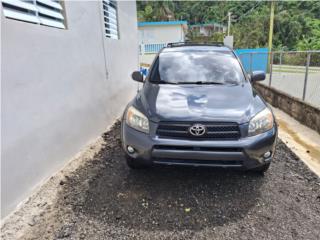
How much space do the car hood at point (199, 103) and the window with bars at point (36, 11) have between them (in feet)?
4.97

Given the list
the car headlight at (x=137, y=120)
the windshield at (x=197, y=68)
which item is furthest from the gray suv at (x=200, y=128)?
the windshield at (x=197, y=68)

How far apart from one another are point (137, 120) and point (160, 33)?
Result: 20.4m

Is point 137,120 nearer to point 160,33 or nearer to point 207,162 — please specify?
point 207,162

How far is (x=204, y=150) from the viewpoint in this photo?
2668 mm

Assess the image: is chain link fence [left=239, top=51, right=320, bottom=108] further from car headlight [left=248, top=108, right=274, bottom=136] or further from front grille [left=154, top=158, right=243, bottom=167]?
front grille [left=154, top=158, right=243, bottom=167]

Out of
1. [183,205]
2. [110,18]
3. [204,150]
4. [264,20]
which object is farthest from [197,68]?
[264,20]

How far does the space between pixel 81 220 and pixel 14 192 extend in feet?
2.42

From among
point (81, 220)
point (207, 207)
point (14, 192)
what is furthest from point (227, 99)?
point (14, 192)

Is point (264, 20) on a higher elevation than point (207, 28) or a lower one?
lower

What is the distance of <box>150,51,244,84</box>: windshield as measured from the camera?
3.68 meters

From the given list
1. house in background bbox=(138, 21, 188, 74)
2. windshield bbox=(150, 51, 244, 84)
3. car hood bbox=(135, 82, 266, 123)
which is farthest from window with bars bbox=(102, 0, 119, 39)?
house in background bbox=(138, 21, 188, 74)

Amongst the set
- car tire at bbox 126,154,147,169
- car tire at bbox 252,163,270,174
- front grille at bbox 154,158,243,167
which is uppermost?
front grille at bbox 154,158,243,167

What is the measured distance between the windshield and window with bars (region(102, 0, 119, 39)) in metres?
2.21

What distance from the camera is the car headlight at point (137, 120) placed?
2828 millimetres
